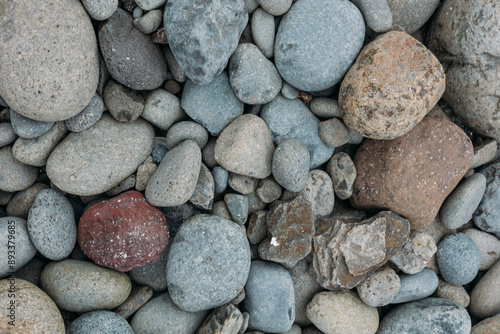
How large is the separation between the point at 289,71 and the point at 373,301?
1.67m

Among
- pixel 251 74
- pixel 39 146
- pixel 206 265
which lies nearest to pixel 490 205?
pixel 251 74

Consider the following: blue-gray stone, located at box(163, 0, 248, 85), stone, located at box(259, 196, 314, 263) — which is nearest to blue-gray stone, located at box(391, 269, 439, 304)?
stone, located at box(259, 196, 314, 263)

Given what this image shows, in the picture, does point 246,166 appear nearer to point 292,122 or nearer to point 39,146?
point 292,122

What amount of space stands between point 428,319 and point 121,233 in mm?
2118

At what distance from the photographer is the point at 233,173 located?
2611 mm

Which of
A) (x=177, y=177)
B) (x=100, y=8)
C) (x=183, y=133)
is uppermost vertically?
(x=100, y=8)

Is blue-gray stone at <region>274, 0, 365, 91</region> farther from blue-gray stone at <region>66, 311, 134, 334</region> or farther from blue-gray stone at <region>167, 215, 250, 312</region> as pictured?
blue-gray stone at <region>66, 311, 134, 334</region>

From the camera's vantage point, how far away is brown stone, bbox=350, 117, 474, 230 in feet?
8.32

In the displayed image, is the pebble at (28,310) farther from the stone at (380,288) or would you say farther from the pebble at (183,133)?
the stone at (380,288)

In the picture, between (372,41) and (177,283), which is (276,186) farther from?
(372,41)

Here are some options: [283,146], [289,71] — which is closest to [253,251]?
[283,146]

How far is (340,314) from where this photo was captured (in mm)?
2625

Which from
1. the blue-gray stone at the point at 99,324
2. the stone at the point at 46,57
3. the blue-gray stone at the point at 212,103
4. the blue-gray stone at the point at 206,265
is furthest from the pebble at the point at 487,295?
the stone at the point at 46,57

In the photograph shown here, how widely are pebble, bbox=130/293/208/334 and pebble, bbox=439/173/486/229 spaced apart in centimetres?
192
